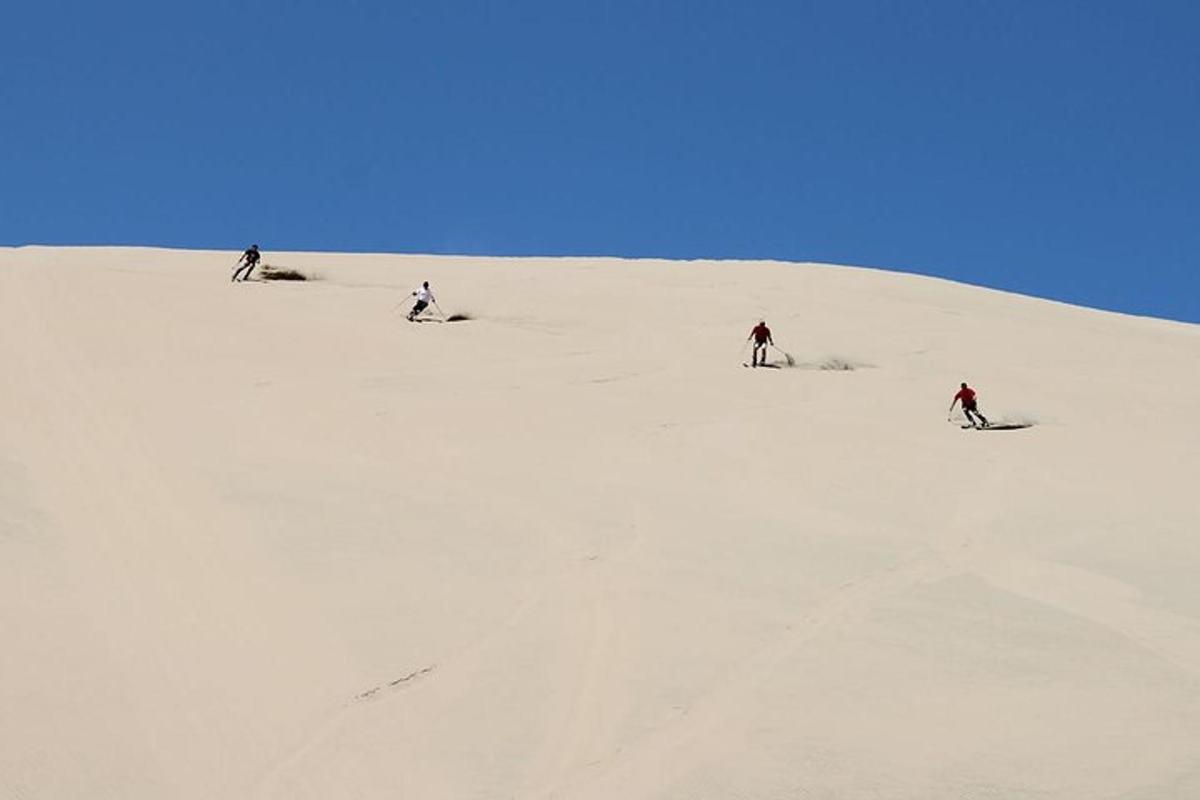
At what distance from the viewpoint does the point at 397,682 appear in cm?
630

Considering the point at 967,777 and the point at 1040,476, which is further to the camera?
the point at 1040,476

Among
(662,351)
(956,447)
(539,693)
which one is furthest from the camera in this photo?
(662,351)

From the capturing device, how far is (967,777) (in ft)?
18.4

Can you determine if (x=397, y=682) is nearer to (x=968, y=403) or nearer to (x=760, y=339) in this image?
(x=968, y=403)

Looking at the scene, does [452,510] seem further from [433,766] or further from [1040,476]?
[1040,476]

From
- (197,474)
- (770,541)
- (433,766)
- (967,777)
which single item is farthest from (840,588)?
(197,474)

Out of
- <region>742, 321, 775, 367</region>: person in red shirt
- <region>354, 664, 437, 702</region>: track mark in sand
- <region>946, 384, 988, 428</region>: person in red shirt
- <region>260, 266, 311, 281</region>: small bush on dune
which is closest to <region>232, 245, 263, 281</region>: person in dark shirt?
<region>260, 266, 311, 281</region>: small bush on dune

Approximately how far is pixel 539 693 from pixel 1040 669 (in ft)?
9.03

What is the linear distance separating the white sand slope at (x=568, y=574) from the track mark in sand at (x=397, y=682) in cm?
1

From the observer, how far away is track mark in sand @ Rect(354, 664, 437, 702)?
615 centimetres

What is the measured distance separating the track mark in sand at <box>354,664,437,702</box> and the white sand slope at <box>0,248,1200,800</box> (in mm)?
14

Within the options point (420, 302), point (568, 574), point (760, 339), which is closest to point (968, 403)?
point (760, 339)

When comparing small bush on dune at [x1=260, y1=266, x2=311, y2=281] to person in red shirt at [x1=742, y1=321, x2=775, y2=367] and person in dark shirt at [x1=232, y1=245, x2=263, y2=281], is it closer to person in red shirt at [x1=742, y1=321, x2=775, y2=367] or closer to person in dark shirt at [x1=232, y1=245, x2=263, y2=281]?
person in dark shirt at [x1=232, y1=245, x2=263, y2=281]

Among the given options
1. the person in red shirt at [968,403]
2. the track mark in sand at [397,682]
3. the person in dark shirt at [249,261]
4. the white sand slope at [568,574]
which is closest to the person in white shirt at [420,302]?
the white sand slope at [568,574]
